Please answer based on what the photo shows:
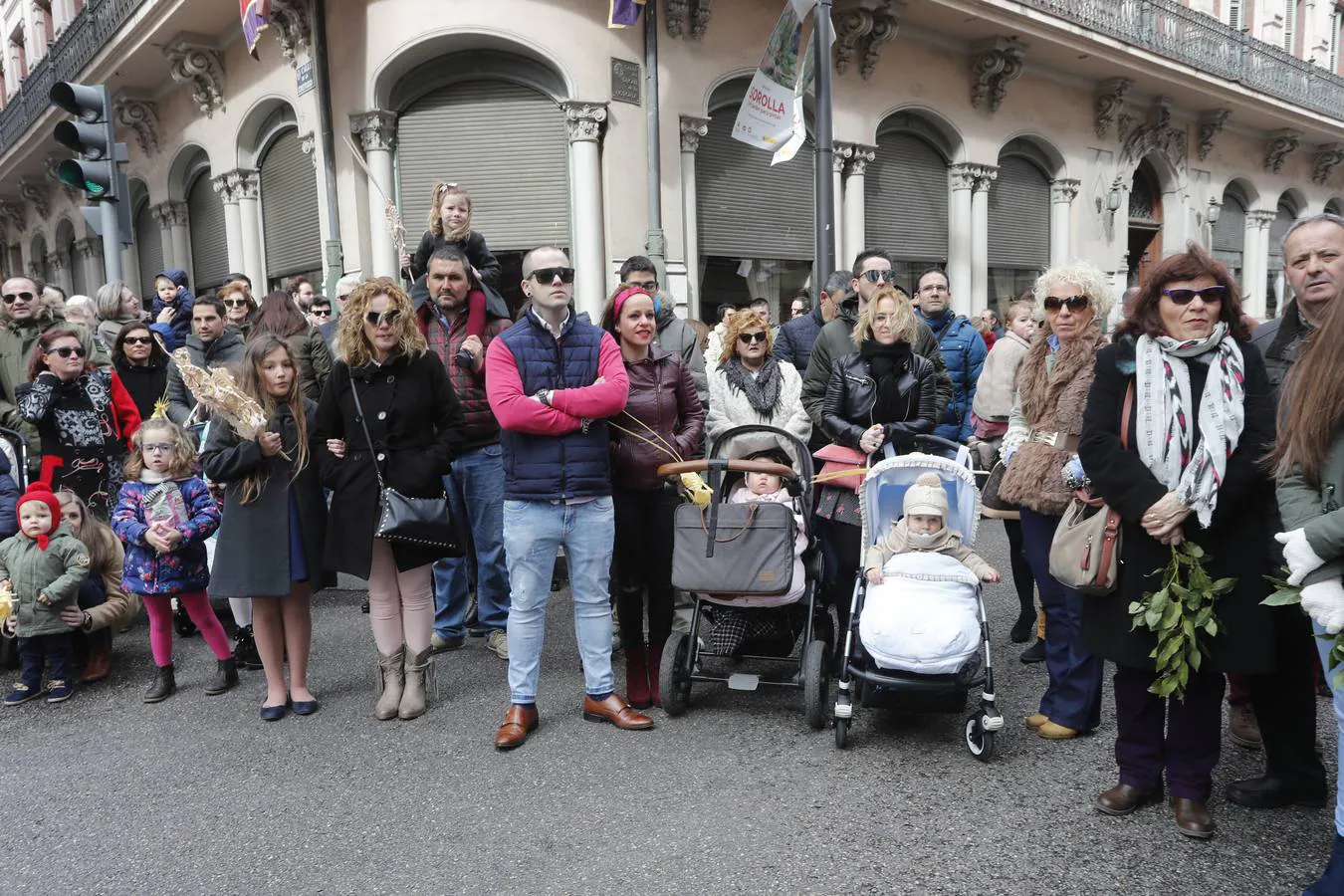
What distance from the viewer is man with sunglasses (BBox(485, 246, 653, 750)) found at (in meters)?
4.15

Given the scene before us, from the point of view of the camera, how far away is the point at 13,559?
200 inches

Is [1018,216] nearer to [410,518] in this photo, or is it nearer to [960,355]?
[960,355]

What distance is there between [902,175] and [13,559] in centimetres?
1312

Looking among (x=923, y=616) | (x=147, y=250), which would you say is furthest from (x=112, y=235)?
(x=147, y=250)

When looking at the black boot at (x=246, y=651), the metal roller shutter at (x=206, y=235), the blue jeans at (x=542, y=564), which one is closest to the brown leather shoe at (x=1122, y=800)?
the blue jeans at (x=542, y=564)

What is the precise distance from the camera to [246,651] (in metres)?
5.44

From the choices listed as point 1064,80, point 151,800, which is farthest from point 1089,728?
point 1064,80

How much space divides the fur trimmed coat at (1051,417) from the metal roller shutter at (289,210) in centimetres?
1078

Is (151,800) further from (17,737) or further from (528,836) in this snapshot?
(528,836)

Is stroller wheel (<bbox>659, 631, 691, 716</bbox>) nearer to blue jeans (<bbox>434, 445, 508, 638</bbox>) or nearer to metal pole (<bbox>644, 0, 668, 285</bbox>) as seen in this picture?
blue jeans (<bbox>434, 445, 508, 638</bbox>)

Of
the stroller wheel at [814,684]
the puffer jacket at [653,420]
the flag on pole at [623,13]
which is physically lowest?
the stroller wheel at [814,684]

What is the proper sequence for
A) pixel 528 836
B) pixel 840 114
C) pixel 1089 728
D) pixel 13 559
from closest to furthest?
pixel 528 836
pixel 1089 728
pixel 13 559
pixel 840 114

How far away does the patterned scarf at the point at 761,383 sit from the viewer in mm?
5426

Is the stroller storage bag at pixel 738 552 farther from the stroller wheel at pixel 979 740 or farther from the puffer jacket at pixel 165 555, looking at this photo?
the puffer jacket at pixel 165 555
